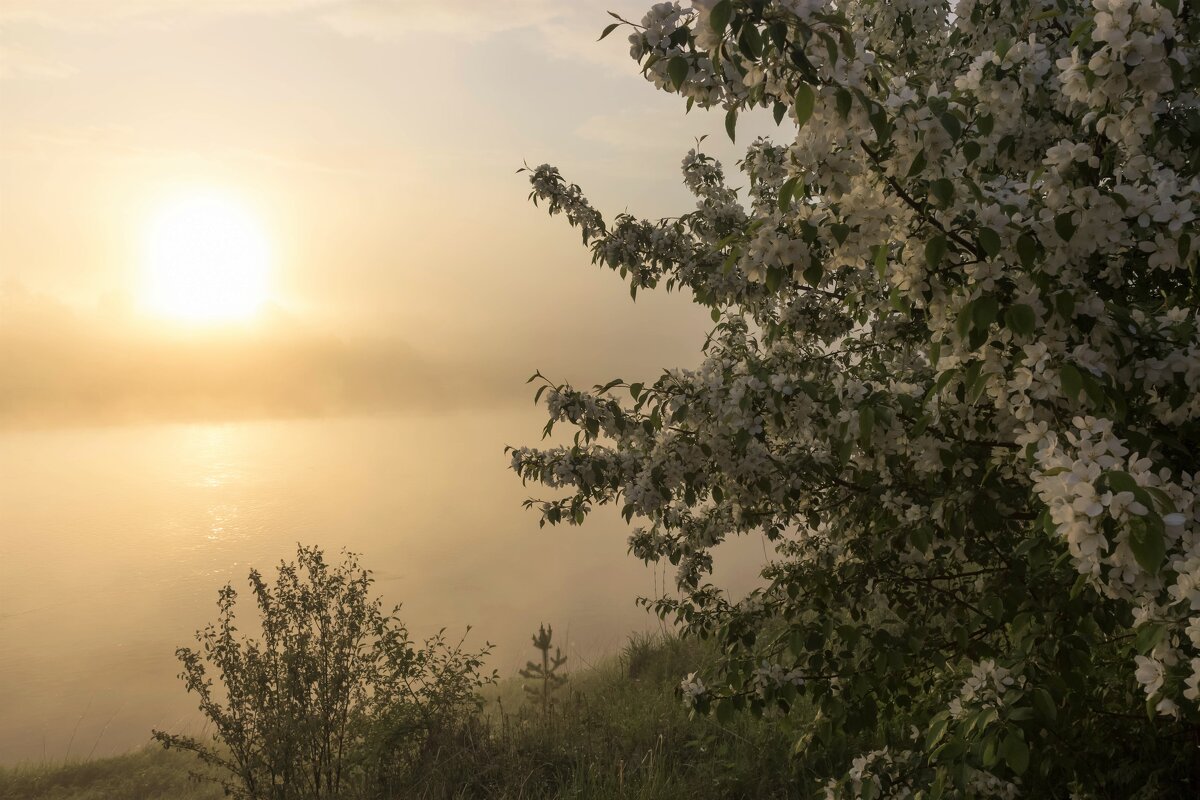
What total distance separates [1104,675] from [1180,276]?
3.05 meters

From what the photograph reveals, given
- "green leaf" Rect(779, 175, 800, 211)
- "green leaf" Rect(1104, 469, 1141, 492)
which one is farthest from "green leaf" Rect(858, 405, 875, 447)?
"green leaf" Rect(1104, 469, 1141, 492)

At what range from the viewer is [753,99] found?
295cm

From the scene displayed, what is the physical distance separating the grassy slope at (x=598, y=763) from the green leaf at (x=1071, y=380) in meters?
2.57

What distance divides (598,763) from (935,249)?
4853 millimetres

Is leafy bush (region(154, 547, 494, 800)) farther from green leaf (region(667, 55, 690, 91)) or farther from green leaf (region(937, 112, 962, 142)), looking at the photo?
green leaf (region(937, 112, 962, 142))

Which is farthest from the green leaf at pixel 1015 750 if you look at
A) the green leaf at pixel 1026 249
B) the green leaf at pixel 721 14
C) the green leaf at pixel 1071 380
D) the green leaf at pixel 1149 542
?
the green leaf at pixel 721 14

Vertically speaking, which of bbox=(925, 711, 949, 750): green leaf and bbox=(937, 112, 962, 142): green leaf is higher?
bbox=(937, 112, 962, 142): green leaf

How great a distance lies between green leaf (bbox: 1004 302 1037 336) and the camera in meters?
2.59

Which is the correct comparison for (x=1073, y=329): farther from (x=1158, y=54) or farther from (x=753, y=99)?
(x=753, y=99)

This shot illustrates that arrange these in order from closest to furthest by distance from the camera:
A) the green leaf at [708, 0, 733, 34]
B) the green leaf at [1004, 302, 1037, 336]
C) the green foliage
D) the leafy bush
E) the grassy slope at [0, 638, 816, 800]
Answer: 1. the green leaf at [708, 0, 733, 34]
2. the green leaf at [1004, 302, 1037, 336]
3. the grassy slope at [0, 638, 816, 800]
4. the leafy bush
5. the green foliage

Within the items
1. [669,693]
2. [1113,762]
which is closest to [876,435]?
[1113,762]

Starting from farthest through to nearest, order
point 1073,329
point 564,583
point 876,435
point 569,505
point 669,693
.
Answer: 1. point 564,583
2. point 669,693
3. point 569,505
4. point 876,435
5. point 1073,329

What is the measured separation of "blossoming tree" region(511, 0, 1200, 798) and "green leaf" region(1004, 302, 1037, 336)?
0.04ft

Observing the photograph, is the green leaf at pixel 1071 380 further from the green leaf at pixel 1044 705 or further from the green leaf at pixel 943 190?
the green leaf at pixel 1044 705
